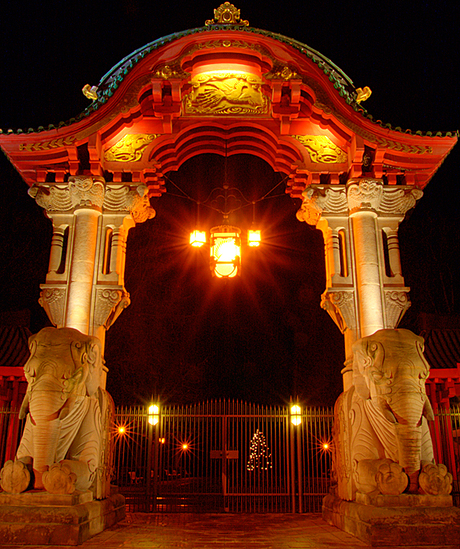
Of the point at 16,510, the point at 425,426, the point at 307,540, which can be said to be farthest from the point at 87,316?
the point at 425,426

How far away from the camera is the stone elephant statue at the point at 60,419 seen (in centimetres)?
572

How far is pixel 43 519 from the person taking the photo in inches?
214

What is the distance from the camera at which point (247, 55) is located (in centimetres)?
820

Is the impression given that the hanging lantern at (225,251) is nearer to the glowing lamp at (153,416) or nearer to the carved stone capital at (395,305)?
the carved stone capital at (395,305)

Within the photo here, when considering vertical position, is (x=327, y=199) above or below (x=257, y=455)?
above

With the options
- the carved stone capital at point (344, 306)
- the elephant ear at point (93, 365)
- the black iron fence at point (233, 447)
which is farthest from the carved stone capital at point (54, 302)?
the carved stone capital at point (344, 306)

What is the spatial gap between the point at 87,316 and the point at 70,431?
5.85 feet

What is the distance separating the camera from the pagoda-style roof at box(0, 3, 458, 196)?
7914mm

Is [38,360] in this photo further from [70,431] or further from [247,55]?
[247,55]

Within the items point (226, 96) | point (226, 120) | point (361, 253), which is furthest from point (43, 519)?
point (226, 96)

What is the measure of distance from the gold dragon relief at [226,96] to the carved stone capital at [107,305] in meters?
3.34

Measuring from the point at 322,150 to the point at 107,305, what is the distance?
14.3 feet

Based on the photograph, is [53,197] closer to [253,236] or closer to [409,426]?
[253,236]

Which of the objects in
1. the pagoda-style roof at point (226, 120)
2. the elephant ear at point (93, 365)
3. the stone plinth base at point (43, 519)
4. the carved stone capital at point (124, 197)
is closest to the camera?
the stone plinth base at point (43, 519)
